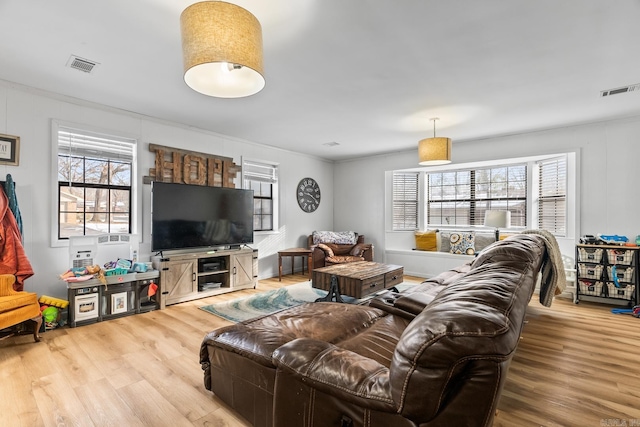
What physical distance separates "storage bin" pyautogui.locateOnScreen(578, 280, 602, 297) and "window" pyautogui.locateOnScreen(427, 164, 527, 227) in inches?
59.8

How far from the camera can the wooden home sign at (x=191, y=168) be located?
14.1 feet

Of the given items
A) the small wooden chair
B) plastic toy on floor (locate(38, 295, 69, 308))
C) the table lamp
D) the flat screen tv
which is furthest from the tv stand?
the table lamp

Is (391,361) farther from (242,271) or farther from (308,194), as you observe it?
(308,194)

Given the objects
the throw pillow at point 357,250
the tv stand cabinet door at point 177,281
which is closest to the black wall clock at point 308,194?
the throw pillow at point 357,250

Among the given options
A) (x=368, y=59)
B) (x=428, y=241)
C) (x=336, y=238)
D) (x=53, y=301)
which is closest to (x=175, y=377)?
(x=53, y=301)

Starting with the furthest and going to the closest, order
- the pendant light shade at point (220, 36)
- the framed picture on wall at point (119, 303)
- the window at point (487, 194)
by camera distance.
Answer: the window at point (487, 194) → the framed picture on wall at point (119, 303) → the pendant light shade at point (220, 36)

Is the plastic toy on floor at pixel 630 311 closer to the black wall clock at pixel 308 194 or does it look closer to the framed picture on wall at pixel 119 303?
the black wall clock at pixel 308 194

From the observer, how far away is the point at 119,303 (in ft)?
11.8

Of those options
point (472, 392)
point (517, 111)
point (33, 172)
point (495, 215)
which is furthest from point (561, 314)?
point (33, 172)

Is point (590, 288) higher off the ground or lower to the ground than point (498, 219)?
lower

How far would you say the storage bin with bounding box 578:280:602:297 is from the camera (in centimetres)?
407

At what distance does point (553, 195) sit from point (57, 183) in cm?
703

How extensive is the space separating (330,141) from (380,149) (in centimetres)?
124

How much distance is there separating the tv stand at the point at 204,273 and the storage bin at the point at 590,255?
4.74 metres
